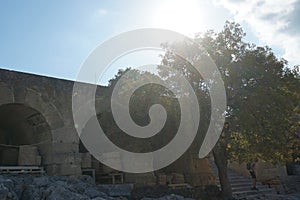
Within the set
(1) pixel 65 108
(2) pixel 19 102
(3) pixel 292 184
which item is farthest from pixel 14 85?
(3) pixel 292 184

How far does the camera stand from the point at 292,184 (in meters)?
13.8

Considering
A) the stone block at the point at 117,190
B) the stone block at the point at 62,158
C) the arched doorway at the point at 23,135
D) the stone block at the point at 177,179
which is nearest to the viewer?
the stone block at the point at 117,190

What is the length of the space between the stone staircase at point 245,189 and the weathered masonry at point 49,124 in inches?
79.8

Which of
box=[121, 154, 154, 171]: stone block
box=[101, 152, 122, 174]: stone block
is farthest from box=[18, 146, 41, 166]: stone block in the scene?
box=[121, 154, 154, 171]: stone block

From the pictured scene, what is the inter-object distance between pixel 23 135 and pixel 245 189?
8.59 metres

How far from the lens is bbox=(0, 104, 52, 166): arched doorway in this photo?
9805 mm

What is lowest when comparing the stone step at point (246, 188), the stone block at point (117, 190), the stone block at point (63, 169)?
the stone step at point (246, 188)

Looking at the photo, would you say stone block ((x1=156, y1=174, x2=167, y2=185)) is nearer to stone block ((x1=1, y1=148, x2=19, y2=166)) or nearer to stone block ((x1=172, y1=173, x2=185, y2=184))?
stone block ((x1=172, y1=173, x2=185, y2=184))

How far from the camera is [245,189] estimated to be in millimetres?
11766

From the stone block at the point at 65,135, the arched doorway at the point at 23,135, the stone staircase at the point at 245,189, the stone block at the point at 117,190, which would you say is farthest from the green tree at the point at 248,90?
the arched doorway at the point at 23,135

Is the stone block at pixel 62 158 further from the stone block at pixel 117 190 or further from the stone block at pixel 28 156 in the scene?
the stone block at pixel 117 190

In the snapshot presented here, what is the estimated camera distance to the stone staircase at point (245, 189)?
35.5ft

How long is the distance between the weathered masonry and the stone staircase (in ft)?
6.65

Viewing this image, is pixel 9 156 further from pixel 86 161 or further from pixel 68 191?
pixel 68 191
